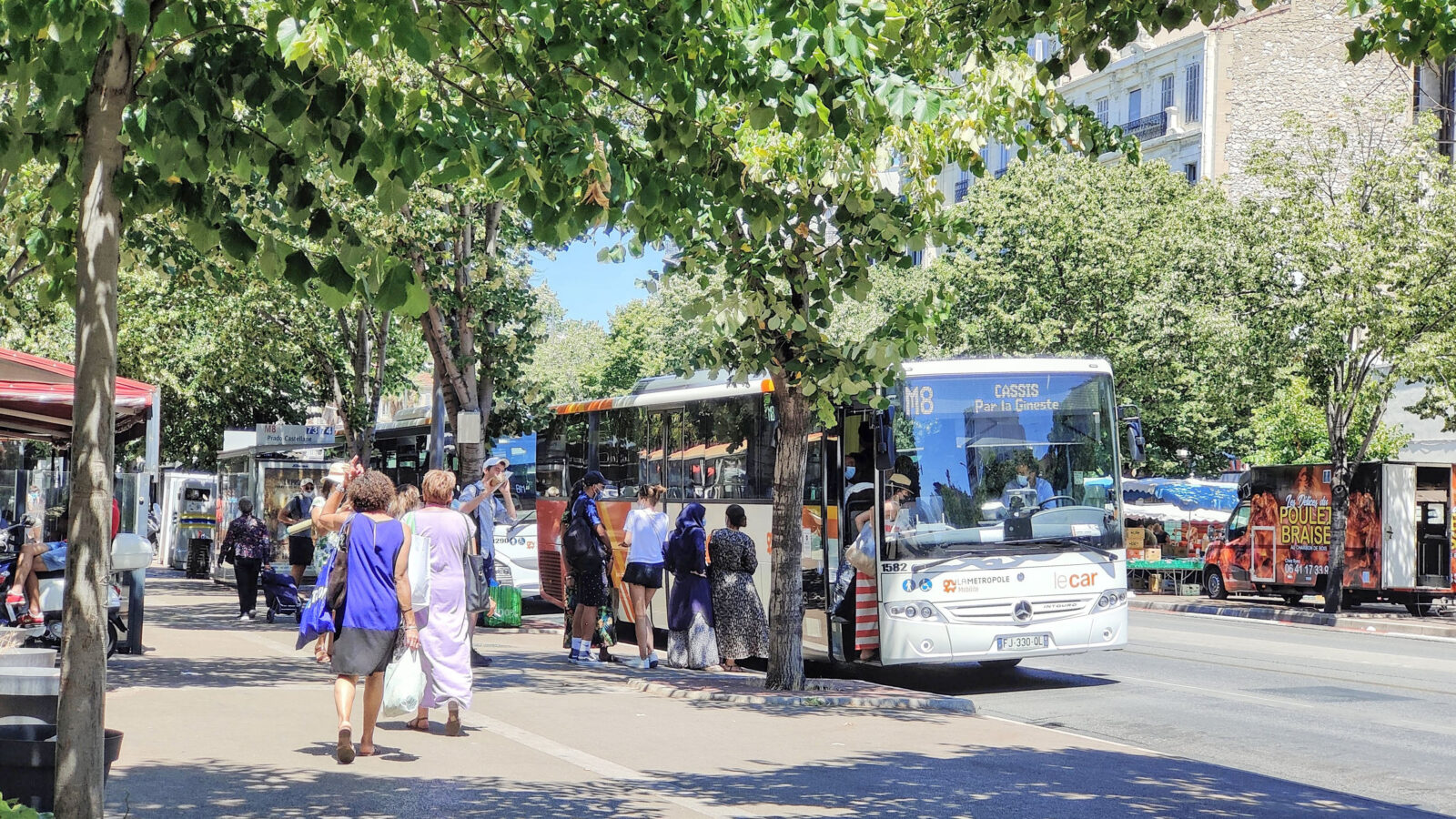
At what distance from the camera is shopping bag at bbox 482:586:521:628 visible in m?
21.1

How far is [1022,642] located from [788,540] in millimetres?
2693

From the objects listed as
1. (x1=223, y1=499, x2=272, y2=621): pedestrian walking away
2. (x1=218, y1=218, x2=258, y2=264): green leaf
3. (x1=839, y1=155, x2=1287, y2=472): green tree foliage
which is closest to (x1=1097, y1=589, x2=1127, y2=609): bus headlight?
(x1=218, y1=218, x2=258, y2=264): green leaf

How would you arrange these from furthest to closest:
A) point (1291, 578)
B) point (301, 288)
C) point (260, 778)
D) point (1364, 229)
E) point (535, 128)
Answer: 1. point (1291, 578)
2. point (1364, 229)
3. point (260, 778)
4. point (535, 128)
5. point (301, 288)

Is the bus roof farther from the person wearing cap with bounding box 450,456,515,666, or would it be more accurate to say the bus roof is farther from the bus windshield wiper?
the person wearing cap with bounding box 450,456,515,666

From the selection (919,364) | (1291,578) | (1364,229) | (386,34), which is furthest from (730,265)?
(1291,578)

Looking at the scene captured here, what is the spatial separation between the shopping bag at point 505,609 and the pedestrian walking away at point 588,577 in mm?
4850

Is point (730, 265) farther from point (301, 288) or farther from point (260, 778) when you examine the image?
point (301, 288)

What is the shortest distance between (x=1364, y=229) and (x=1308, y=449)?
12.7 meters

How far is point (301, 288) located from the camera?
581 centimetres

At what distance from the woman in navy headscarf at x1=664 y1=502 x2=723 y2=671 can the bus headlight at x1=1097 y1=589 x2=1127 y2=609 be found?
366 centimetres

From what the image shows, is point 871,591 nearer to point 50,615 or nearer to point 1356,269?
point 50,615

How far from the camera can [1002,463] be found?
1472 centimetres

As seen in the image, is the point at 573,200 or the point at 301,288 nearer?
the point at 301,288

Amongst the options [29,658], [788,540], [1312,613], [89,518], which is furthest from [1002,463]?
[1312,613]
